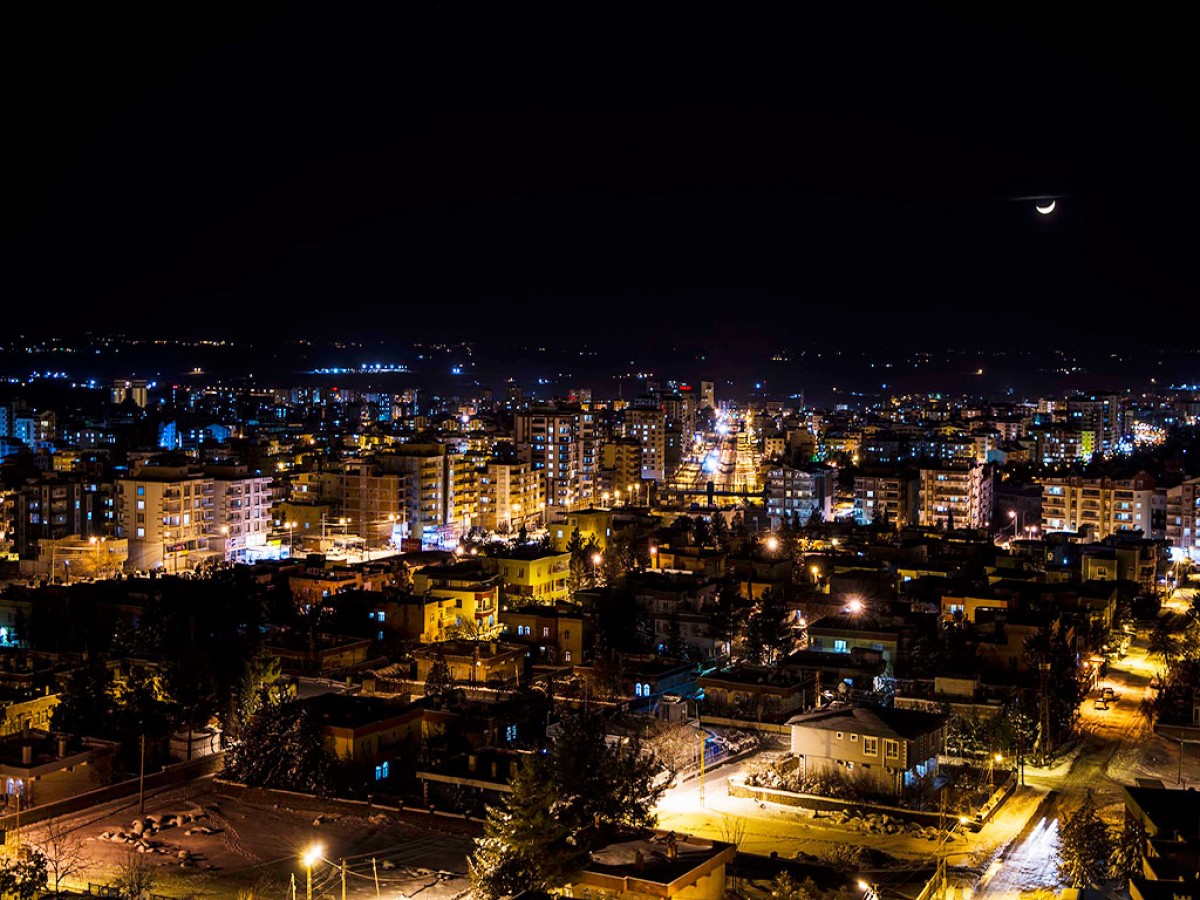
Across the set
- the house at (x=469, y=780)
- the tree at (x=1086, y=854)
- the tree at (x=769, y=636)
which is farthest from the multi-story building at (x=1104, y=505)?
the house at (x=469, y=780)

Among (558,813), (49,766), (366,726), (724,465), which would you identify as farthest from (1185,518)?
(724,465)

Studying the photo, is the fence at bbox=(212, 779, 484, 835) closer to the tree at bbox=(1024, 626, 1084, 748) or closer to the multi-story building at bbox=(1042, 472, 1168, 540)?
the tree at bbox=(1024, 626, 1084, 748)

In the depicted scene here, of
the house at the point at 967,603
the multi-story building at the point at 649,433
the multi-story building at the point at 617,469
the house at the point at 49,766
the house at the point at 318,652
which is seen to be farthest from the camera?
the multi-story building at the point at 649,433

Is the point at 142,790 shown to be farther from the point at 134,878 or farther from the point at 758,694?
the point at 758,694

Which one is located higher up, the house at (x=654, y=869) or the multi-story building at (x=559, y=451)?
the multi-story building at (x=559, y=451)

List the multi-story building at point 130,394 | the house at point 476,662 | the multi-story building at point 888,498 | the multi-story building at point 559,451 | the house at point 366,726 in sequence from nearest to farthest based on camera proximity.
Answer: the house at point 366,726 < the house at point 476,662 < the multi-story building at point 888,498 < the multi-story building at point 559,451 < the multi-story building at point 130,394

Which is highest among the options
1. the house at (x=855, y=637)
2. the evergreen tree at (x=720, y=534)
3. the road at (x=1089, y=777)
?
the evergreen tree at (x=720, y=534)

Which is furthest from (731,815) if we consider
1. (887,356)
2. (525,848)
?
(887,356)

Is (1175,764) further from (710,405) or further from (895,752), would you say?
(710,405)

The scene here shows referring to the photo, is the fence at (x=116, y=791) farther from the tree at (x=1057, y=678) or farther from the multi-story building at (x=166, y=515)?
the multi-story building at (x=166, y=515)
